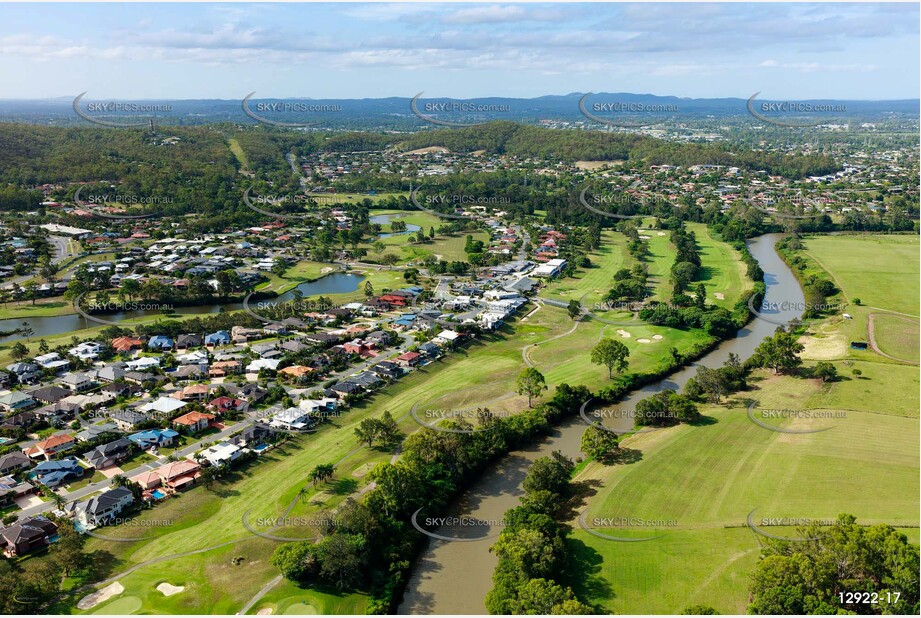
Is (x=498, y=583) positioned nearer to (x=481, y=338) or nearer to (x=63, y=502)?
(x=63, y=502)

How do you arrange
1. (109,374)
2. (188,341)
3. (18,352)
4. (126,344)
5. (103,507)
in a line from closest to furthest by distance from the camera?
1. (103,507)
2. (109,374)
3. (18,352)
4. (126,344)
5. (188,341)

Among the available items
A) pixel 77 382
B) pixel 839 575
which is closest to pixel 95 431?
pixel 77 382

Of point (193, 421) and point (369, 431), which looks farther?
point (193, 421)

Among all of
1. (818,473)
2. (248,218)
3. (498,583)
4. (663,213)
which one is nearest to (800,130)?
(663,213)

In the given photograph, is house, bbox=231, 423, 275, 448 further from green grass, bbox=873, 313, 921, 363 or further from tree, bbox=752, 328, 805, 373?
→ green grass, bbox=873, 313, 921, 363

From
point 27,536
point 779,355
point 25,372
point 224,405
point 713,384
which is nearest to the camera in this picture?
point 27,536

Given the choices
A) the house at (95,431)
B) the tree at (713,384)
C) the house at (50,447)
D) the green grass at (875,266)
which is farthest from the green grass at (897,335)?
the house at (50,447)

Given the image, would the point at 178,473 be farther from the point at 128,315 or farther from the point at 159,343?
the point at 128,315
